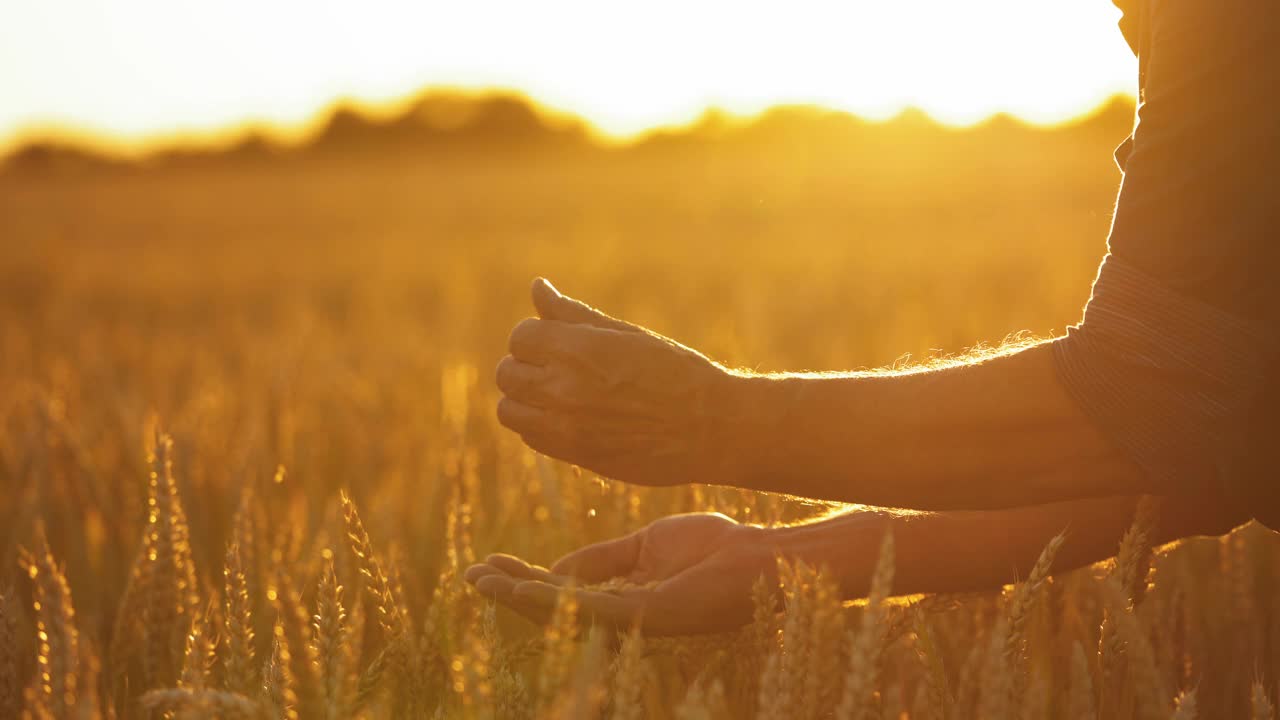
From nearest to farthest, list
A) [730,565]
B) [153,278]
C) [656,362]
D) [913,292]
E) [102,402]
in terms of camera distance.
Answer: [656,362], [730,565], [102,402], [913,292], [153,278]

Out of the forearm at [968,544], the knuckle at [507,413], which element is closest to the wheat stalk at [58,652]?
the knuckle at [507,413]

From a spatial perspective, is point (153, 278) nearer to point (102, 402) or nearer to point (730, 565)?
point (102, 402)

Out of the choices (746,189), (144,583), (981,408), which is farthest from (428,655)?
(746,189)

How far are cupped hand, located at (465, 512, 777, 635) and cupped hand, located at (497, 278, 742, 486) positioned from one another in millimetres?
259

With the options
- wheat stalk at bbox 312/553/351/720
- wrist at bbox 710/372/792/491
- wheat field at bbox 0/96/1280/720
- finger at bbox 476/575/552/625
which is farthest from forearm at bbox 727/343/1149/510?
wheat stalk at bbox 312/553/351/720

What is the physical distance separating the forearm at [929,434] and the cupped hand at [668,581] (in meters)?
0.24

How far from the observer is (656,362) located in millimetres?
1423

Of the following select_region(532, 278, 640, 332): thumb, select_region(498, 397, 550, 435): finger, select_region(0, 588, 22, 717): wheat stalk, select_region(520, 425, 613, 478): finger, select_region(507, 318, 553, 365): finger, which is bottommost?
select_region(0, 588, 22, 717): wheat stalk

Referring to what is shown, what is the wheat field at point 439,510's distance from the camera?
1248 millimetres

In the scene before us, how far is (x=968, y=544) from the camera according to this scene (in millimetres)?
1781

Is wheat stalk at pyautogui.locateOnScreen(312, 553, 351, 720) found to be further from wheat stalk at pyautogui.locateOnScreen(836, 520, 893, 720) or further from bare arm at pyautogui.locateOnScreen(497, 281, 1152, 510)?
wheat stalk at pyautogui.locateOnScreen(836, 520, 893, 720)

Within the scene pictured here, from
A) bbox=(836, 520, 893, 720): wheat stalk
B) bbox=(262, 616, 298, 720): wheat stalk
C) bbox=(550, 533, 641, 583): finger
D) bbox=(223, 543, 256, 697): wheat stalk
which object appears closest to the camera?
bbox=(836, 520, 893, 720): wheat stalk

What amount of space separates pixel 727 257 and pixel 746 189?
27.6 feet

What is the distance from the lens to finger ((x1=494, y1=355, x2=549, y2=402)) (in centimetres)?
144
